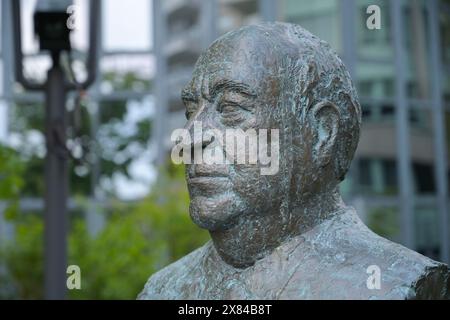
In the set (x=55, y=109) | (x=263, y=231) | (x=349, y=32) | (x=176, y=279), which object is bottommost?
(x=176, y=279)

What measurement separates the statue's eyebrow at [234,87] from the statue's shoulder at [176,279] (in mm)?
816

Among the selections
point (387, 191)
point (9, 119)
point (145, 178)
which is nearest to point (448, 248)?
point (387, 191)

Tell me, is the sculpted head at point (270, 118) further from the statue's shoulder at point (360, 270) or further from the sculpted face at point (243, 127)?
the statue's shoulder at point (360, 270)

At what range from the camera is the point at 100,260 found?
10297 mm

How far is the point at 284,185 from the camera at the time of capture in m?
3.81

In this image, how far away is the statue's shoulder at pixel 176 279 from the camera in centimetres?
422

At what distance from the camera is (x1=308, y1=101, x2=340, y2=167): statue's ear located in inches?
154

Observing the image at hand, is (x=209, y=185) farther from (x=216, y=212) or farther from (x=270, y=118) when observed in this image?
(x=270, y=118)
